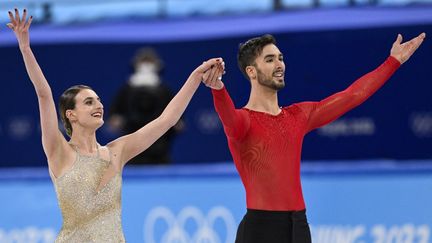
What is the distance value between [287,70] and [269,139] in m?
5.02

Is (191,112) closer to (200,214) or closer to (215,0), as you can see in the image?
(215,0)

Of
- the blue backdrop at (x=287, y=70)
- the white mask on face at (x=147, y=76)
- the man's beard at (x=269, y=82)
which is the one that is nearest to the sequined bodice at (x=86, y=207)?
the man's beard at (x=269, y=82)

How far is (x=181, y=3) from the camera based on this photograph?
11047 millimetres

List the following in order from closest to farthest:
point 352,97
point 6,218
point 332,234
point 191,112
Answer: point 352,97
point 332,234
point 6,218
point 191,112

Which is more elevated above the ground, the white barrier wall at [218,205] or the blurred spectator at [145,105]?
the blurred spectator at [145,105]

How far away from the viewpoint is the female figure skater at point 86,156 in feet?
16.3

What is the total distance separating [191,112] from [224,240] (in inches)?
166

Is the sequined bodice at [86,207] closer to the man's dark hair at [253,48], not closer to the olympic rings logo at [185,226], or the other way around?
the man's dark hair at [253,48]

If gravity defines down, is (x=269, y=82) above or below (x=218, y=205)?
above

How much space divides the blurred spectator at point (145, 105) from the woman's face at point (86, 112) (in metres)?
3.78

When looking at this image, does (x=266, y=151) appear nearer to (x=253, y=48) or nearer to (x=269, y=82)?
(x=269, y=82)

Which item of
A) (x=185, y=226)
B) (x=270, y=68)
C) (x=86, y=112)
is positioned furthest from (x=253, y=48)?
(x=185, y=226)

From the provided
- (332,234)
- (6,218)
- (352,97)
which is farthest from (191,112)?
(352,97)

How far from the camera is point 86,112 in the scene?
514 centimetres
